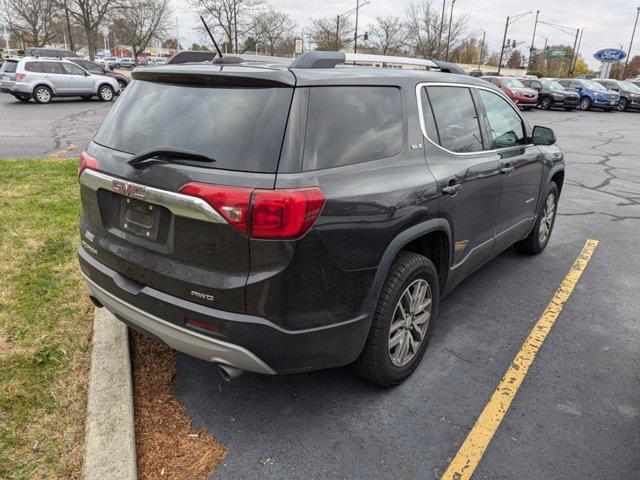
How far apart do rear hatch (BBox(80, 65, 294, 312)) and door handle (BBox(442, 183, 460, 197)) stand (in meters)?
1.23

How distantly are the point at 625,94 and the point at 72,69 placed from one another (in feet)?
97.9

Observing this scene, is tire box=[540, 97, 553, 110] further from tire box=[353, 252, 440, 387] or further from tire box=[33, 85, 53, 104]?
tire box=[353, 252, 440, 387]

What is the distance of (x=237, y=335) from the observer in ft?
7.36

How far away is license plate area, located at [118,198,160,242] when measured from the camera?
7.90 feet

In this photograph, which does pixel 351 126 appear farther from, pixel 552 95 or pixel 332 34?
pixel 332 34

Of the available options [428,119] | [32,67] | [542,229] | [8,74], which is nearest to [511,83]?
[32,67]

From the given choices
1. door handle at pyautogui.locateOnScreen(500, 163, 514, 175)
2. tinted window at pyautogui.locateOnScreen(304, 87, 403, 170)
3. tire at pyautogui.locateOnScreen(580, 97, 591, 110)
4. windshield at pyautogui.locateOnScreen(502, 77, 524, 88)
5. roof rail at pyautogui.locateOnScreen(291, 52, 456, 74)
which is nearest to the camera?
tinted window at pyautogui.locateOnScreen(304, 87, 403, 170)

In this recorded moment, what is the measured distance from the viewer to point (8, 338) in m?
3.25

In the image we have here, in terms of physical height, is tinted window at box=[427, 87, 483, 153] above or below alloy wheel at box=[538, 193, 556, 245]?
above

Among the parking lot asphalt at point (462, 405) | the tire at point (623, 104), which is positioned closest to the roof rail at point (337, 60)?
the parking lot asphalt at point (462, 405)

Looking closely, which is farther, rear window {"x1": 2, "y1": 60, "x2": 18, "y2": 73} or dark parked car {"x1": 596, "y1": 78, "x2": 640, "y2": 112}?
dark parked car {"x1": 596, "y1": 78, "x2": 640, "y2": 112}

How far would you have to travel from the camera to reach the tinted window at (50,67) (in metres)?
18.9

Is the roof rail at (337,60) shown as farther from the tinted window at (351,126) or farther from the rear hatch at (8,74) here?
the rear hatch at (8,74)

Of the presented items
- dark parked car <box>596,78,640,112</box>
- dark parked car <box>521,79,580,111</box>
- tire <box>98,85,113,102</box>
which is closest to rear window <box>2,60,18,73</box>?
tire <box>98,85,113,102</box>
